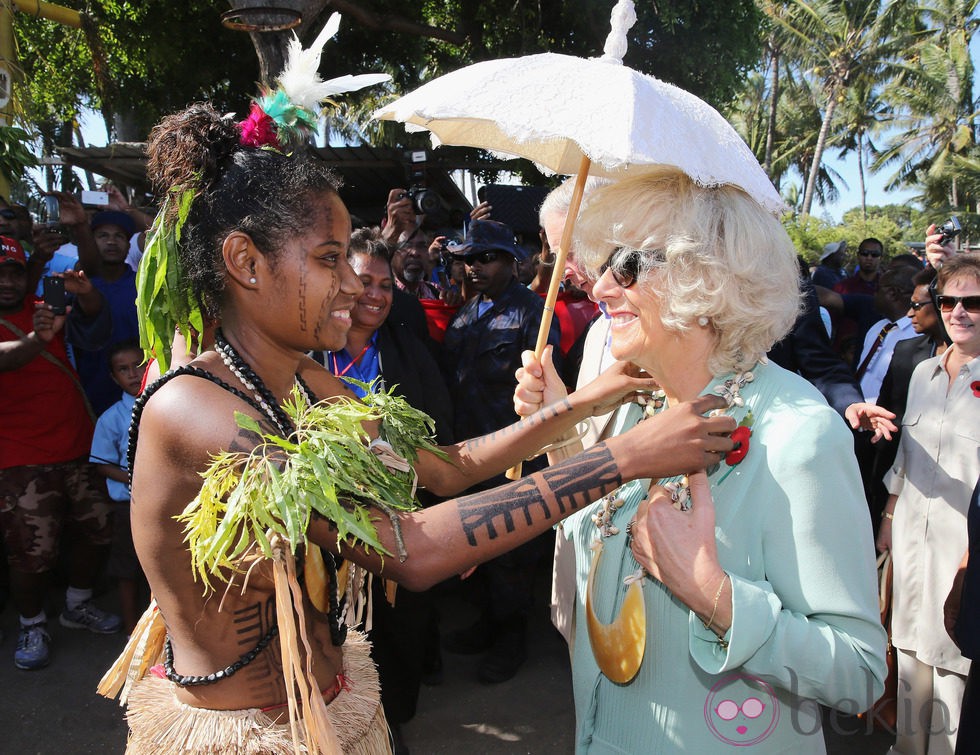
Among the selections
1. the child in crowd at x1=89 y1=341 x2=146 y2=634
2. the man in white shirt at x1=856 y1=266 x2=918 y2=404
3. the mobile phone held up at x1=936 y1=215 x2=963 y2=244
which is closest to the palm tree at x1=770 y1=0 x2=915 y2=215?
the man in white shirt at x1=856 y1=266 x2=918 y2=404

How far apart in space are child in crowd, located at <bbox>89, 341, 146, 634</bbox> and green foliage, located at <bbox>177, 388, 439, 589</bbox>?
12.3ft

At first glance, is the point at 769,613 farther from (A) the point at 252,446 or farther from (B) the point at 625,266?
(A) the point at 252,446

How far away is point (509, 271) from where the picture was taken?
17.0ft

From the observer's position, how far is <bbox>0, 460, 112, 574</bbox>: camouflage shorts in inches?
192

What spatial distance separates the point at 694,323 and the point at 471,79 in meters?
0.87

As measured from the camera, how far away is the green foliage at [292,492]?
1.62 m

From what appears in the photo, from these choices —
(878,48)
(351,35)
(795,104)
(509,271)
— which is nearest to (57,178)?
(351,35)

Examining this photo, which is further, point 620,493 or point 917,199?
point 917,199

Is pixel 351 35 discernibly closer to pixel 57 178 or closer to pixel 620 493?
pixel 620 493

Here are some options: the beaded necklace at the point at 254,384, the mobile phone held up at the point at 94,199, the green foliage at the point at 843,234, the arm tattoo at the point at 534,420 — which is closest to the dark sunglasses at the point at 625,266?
the arm tattoo at the point at 534,420

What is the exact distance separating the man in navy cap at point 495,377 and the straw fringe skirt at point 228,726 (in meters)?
2.65

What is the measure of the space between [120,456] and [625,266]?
4.25 meters

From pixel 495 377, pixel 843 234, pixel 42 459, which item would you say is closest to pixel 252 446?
pixel 495 377

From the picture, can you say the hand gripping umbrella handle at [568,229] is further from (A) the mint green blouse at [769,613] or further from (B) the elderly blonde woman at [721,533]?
(A) the mint green blouse at [769,613]
